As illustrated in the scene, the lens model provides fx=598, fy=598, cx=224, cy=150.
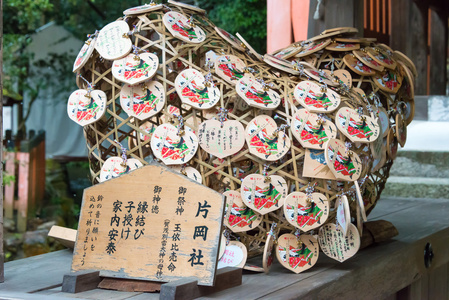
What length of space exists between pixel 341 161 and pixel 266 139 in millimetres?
170

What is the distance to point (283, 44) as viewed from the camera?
319 centimetres

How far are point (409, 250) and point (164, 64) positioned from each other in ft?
3.04

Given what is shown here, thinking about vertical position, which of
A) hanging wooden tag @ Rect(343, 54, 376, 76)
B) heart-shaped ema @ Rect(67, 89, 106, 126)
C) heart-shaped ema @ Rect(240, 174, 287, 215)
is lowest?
heart-shaped ema @ Rect(240, 174, 287, 215)

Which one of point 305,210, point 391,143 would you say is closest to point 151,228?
point 305,210

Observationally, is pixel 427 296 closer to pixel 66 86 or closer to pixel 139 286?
pixel 139 286

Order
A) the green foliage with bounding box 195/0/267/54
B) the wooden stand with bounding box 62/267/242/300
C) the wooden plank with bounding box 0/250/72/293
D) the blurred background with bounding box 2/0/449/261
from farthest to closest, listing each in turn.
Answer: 1. the green foliage with bounding box 195/0/267/54
2. the blurred background with bounding box 2/0/449/261
3. the wooden plank with bounding box 0/250/72/293
4. the wooden stand with bounding box 62/267/242/300

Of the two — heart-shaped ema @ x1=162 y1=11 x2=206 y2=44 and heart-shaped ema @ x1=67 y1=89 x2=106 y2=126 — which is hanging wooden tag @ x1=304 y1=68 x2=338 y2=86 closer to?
heart-shaped ema @ x1=162 y1=11 x2=206 y2=44

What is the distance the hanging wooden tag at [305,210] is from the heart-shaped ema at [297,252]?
0.05 m

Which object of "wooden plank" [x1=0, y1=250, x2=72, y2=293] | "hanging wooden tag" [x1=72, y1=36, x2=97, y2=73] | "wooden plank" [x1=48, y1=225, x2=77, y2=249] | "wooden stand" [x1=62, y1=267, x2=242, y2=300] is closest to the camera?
"wooden stand" [x1=62, y1=267, x2=242, y2=300]

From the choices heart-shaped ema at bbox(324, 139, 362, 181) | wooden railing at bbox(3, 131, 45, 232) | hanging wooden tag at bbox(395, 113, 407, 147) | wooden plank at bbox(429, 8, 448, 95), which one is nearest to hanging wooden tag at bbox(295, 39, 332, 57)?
hanging wooden tag at bbox(395, 113, 407, 147)

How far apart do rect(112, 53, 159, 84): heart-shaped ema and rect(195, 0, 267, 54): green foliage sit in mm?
4139

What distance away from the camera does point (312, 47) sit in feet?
→ 5.43

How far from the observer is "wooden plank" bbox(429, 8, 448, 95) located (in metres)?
5.45

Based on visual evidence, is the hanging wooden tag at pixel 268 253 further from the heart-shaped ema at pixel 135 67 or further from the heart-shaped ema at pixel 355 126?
the heart-shaped ema at pixel 135 67
